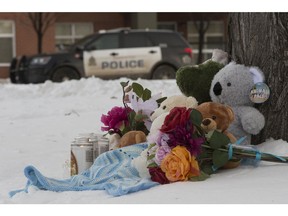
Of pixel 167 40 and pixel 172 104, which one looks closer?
pixel 172 104

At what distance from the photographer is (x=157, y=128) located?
4375mm

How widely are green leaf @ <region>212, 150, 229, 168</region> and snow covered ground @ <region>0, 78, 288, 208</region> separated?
90 mm

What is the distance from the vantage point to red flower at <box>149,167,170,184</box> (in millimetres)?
4188

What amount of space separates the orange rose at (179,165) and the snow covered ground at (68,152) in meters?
0.08

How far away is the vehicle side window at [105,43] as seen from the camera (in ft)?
61.0

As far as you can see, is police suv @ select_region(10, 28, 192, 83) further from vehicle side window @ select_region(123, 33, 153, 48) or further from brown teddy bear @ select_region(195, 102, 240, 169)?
brown teddy bear @ select_region(195, 102, 240, 169)

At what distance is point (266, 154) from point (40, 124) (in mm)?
4090

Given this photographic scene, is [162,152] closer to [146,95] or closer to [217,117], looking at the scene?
[217,117]

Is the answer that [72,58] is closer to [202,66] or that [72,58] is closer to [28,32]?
[28,32]

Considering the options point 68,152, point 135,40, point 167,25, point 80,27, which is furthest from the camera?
point 167,25

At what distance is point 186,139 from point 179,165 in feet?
0.62

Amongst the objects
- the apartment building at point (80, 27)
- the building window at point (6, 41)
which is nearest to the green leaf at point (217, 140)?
the apartment building at point (80, 27)

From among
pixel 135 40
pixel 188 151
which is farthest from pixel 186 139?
pixel 135 40

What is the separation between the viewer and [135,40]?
1902 centimetres
